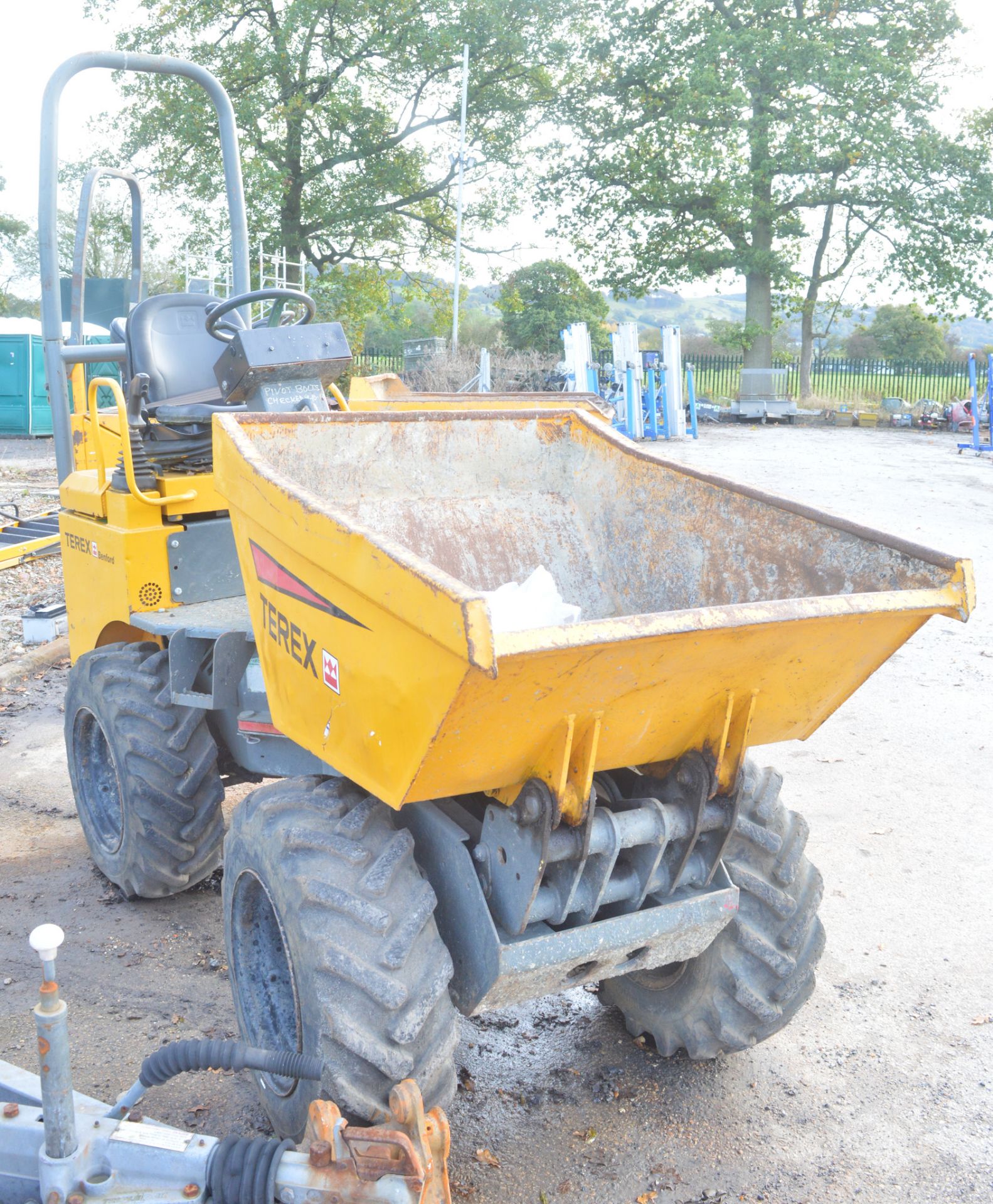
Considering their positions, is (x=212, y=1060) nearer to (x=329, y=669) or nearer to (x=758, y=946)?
(x=329, y=669)

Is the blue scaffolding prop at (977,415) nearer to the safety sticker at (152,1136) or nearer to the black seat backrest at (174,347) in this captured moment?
the black seat backrest at (174,347)

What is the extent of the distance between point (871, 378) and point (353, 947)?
32398 mm

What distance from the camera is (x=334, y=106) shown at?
22.1m

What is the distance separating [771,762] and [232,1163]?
12.5 ft

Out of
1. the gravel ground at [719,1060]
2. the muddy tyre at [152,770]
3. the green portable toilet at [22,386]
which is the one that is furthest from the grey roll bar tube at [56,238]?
the green portable toilet at [22,386]

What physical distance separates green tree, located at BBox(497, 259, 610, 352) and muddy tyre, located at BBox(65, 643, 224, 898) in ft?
73.6

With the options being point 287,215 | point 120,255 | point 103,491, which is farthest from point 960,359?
point 103,491

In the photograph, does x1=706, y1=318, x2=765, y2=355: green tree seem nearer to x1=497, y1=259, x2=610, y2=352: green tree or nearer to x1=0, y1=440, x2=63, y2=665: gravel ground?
x1=497, y1=259, x2=610, y2=352: green tree

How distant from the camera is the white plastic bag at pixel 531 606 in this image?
2.81 metres

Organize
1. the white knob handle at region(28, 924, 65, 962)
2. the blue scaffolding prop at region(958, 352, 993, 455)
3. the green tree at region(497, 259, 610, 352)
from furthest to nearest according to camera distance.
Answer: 1. the green tree at region(497, 259, 610, 352)
2. the blue scaffolding prop at region(958, 352, 993, 455)
3. the white knob handle at region(28, 924, 65, 962)

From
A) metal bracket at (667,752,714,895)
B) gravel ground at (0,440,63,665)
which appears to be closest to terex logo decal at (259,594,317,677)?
metal bracket at (667,752,714,895)

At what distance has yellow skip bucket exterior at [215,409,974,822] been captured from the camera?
6.56 feet

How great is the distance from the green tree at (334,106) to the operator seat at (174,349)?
59.3 ft

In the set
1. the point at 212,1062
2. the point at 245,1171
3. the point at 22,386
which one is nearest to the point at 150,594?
the point at 212,1062
